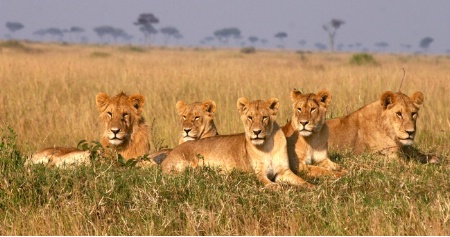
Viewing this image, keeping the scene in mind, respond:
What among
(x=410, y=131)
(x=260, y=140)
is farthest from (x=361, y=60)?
(x=260, y=140)

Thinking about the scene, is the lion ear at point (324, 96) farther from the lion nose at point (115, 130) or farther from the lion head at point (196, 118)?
the lion nose at point (115, 130)

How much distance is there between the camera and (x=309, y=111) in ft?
19.9

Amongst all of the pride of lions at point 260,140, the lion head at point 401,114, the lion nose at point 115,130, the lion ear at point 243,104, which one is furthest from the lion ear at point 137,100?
the lion head at point 401,114

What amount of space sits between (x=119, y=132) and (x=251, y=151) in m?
1.04

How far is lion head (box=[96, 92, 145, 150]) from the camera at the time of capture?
5.91m

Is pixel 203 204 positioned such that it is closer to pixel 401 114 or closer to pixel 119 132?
pixel 119 132

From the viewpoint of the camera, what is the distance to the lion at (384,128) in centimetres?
652

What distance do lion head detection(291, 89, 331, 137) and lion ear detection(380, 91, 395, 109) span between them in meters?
0.72

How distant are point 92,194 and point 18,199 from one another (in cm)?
48

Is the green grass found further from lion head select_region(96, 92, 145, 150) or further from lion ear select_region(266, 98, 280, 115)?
lion ear select_region(266, 98, 280, 115)

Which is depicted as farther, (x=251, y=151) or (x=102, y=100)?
(x=102, y=100)

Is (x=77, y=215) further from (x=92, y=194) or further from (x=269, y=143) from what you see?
(x=269, y=143)

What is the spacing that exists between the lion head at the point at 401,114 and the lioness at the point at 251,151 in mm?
1294

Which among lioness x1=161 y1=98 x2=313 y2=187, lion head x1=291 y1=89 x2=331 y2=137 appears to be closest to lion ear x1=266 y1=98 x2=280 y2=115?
lioness x1=161 y1=98 x2=313 y2=187
